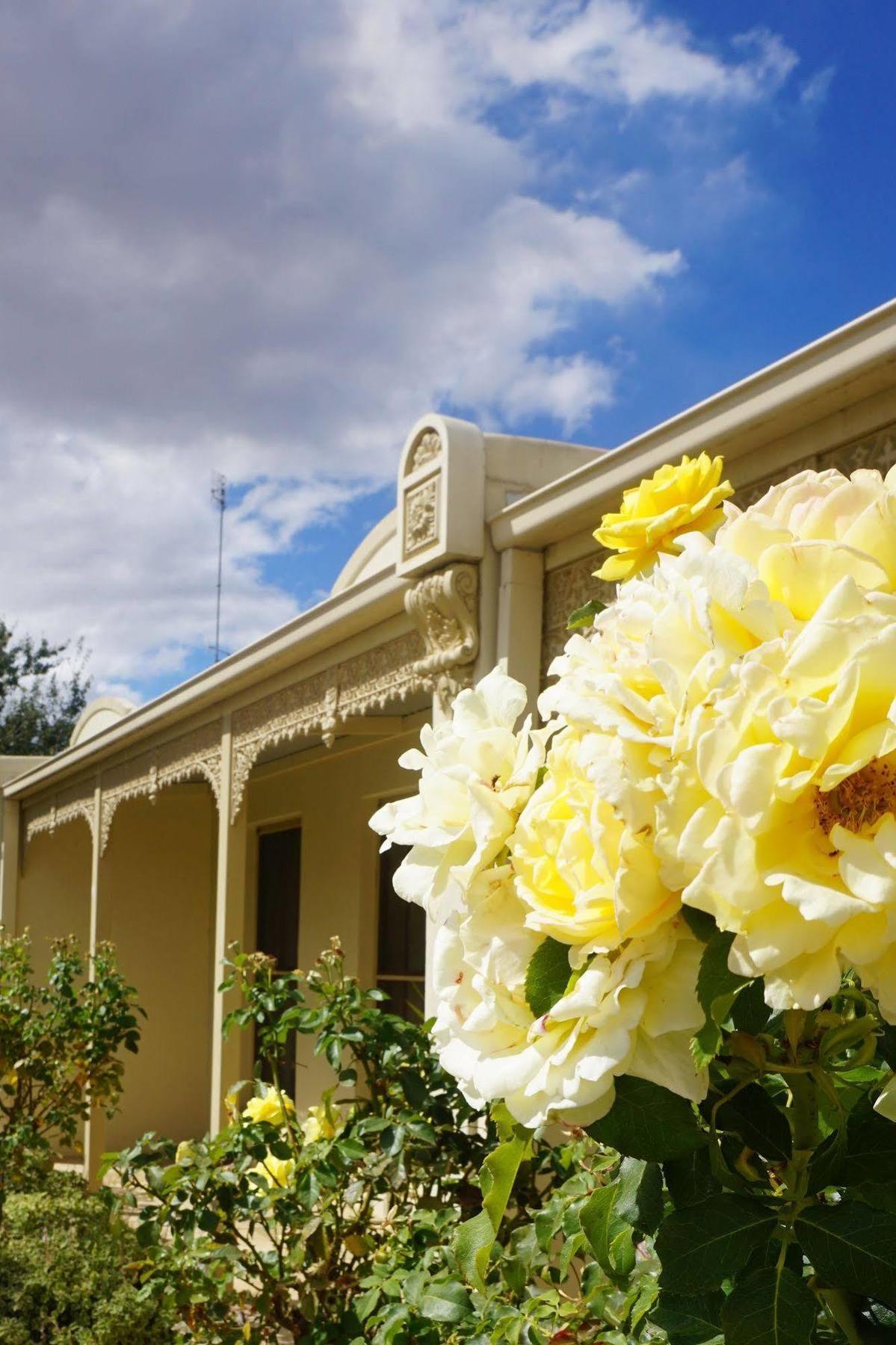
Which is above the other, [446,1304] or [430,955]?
[430,955]

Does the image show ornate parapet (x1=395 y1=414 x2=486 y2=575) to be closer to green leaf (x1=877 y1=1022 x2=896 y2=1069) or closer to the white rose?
the white rose

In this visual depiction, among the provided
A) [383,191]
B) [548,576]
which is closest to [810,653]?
[548,576]

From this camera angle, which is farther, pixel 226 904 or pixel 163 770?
pixel 163 770

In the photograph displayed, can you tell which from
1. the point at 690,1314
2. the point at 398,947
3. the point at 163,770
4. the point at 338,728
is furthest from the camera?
the point at 398,947

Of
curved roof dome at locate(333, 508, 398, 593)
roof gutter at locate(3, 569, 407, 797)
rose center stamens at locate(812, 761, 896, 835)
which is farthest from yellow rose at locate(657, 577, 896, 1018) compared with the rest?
curved roof dome at locate(333, 508, 398, 593)

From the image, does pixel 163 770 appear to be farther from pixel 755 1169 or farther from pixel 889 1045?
pixel 889 1045

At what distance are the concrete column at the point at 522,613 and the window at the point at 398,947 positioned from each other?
160 inches

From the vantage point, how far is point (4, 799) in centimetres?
1239

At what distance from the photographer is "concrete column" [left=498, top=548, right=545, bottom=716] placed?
3824 millimetres

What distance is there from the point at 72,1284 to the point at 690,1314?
383 cm

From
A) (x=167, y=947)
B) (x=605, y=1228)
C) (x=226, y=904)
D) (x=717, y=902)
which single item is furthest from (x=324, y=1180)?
(x=167, y=947)

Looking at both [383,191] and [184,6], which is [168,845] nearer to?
[184,6]

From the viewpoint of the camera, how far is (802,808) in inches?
25.5

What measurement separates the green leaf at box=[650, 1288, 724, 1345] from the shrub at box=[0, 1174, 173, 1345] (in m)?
3.07
